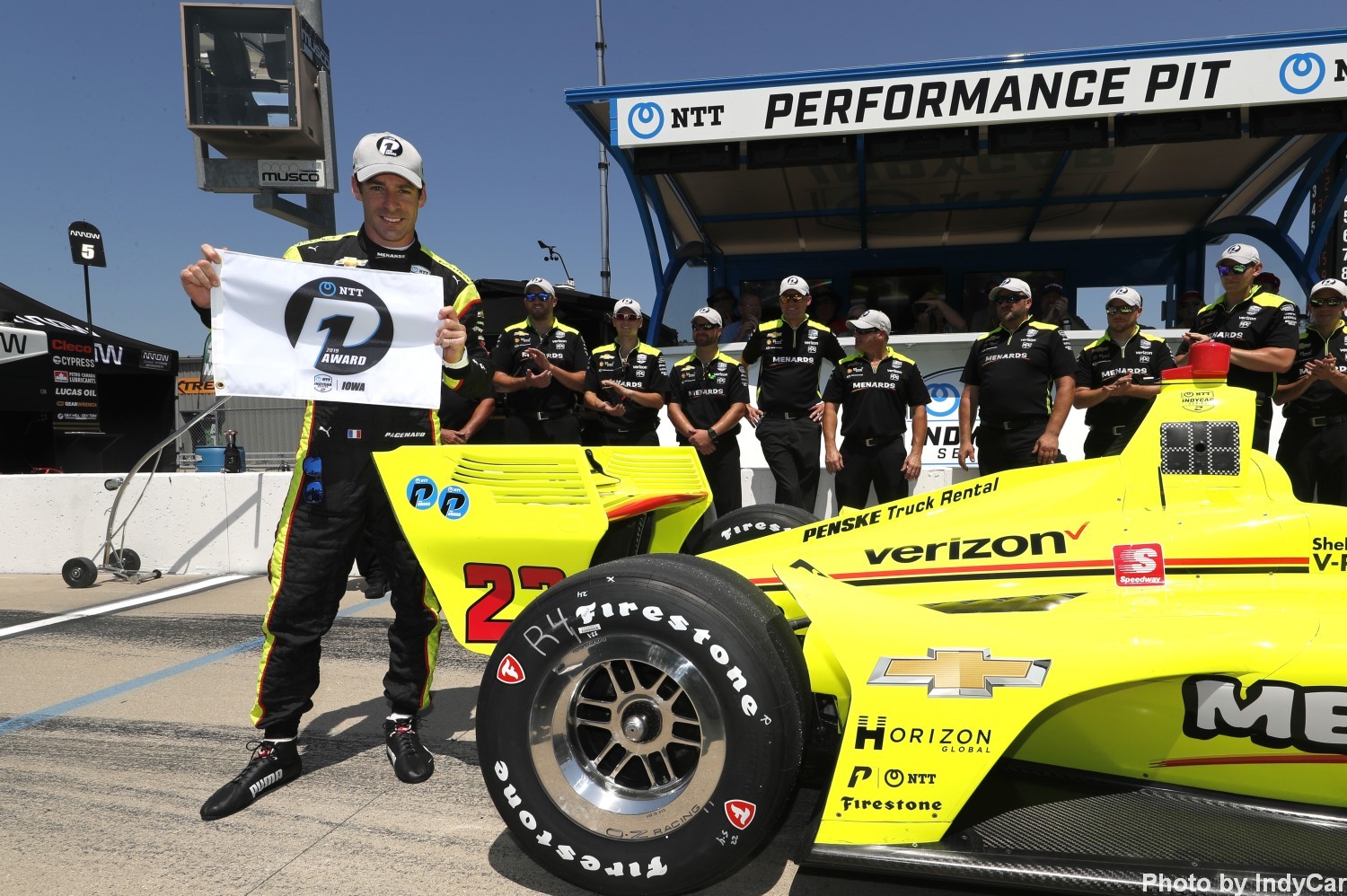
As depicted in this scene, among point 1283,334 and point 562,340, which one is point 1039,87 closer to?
point 1283,334

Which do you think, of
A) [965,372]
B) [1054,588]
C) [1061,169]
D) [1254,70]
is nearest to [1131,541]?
[1054,588]

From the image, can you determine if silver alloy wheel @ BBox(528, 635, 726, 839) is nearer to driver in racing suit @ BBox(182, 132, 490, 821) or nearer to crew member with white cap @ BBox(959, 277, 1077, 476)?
driver in racing suit @ BBox(182, 132, 490, 821)

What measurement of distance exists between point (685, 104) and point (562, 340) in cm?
329

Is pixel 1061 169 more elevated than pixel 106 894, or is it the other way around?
pixel 1061 169

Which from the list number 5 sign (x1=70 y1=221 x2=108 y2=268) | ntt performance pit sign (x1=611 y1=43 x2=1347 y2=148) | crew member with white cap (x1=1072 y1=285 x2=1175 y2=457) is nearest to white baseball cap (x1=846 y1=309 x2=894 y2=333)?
crew member with white cap (x1=1072 y1=285 x2=1175 y2=457)

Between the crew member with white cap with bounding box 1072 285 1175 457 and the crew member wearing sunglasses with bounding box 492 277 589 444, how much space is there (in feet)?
11.2

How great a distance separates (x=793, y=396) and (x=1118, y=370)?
80.9 inches

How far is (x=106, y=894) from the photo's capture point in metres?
2.00

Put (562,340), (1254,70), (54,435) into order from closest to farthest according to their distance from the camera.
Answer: (562,340)
(1254,70)
(54,435)

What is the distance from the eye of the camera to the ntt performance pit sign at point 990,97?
23.6ft

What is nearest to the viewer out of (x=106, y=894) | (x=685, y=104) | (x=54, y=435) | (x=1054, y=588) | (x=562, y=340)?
(x=106, y=894)

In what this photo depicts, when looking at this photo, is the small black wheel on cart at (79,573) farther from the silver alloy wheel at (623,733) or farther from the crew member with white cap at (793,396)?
the silver alloy wheel at (623,733)

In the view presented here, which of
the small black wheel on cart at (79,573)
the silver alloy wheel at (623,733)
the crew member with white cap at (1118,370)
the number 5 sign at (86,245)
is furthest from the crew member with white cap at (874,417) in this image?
the number 5 sign at (86,245)

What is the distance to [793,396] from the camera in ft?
18.7
